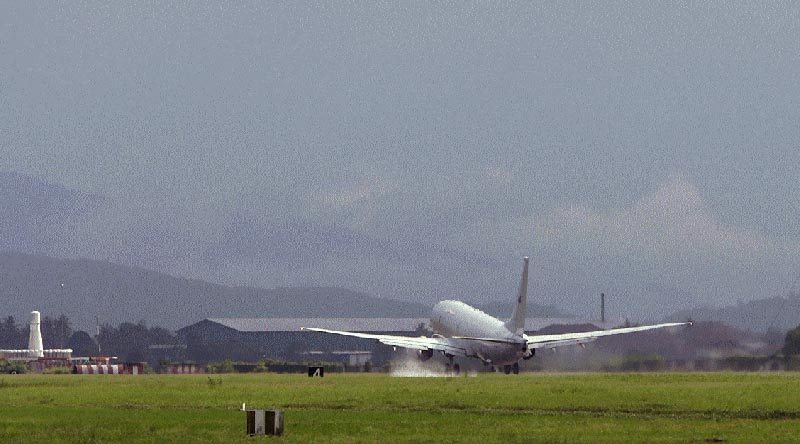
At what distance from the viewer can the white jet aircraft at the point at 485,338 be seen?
157125 mm

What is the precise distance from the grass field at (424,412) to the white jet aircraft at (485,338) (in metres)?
37.7

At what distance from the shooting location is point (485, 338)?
159 meters

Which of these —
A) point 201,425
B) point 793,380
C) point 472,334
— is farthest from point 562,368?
point 201,425

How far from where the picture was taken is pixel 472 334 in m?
164

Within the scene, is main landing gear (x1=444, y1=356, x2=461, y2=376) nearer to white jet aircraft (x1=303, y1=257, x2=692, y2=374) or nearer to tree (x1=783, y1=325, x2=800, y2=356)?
white jet aircraft (x1=303, y1=257, x2=692, y2=374)

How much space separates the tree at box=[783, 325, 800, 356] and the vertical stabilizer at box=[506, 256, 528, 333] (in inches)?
1046

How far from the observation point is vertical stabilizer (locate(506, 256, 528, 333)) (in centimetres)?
15838

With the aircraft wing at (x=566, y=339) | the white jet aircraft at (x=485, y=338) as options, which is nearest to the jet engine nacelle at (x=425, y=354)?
the white jet aircraft at (x=485, y=338)

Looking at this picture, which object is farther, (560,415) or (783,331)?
(783,331)

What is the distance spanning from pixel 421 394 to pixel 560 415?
23.9 meters

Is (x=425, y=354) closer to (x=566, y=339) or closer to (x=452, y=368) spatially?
(x=452, y=368)

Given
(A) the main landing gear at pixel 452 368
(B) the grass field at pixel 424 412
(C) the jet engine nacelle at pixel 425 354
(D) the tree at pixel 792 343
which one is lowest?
(B) the grass field at pixel 424 412

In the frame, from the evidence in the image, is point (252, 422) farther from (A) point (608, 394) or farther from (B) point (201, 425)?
(A) point (608, 394)

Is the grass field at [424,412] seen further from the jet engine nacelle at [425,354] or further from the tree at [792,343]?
the tree at [792,343]
